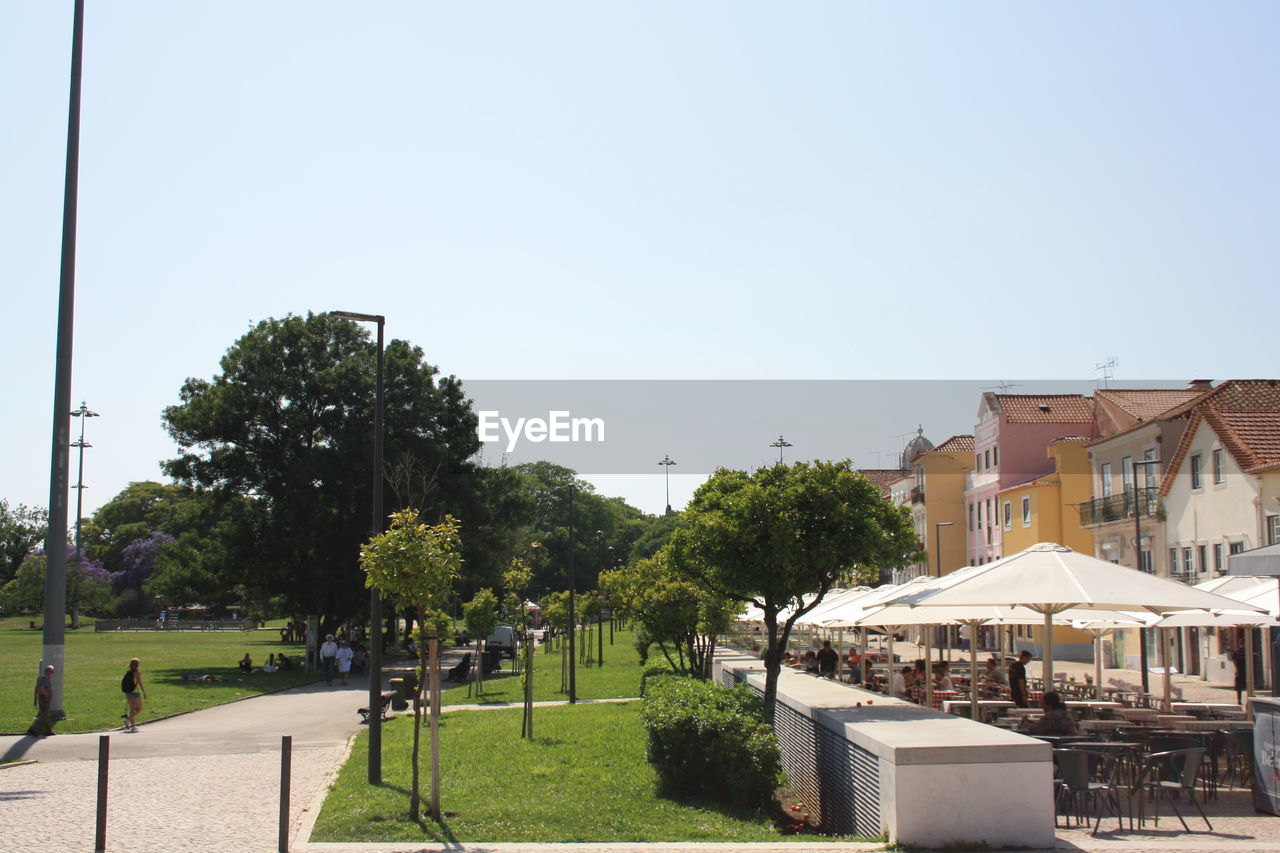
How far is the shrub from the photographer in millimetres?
12320

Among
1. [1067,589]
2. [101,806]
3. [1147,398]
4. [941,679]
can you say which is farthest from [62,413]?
[1147,398]

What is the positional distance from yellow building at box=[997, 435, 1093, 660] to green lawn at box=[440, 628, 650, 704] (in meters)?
19.4

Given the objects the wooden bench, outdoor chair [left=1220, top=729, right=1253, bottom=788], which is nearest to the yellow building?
the wooden bench

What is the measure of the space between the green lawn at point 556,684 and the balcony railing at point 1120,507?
18.6 m

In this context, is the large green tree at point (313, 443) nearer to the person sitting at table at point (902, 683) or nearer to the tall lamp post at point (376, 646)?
the person sitting at table at point (902, 683)

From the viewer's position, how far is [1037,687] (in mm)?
23828

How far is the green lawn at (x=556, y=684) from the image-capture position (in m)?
31.1

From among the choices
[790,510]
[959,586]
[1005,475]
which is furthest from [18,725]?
[1005,475]

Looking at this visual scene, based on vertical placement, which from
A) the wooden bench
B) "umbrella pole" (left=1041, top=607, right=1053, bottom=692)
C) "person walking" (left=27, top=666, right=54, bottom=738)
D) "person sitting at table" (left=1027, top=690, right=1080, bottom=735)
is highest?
"umbrella pole" (left=1041, top=607, right=1053, bottom=692)

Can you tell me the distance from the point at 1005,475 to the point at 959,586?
4695 cm

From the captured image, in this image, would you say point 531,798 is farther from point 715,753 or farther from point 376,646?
point 376,646

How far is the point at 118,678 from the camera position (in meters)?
34.8

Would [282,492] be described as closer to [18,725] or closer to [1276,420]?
[18,725]

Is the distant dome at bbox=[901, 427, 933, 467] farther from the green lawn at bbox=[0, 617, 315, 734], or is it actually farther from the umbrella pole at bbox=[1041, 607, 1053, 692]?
the umbrella pole at bbox=[1041, 607, 1053, 692]
